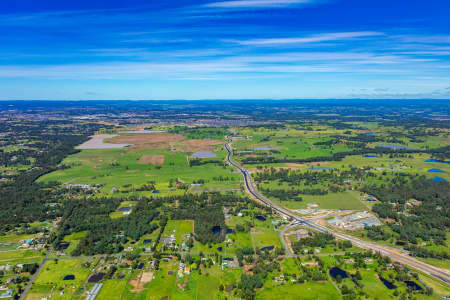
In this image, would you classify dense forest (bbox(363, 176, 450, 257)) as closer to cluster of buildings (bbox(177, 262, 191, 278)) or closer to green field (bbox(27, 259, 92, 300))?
cluster of buildings (bbox(177, 262, 191, 278))

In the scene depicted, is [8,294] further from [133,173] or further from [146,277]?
[133,173]

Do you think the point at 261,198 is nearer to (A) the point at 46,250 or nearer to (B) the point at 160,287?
(B) the point at 160,287

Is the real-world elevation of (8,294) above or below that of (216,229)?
below

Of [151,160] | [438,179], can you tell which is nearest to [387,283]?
[438,179]

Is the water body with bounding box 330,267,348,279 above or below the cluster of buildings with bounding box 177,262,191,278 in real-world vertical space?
below

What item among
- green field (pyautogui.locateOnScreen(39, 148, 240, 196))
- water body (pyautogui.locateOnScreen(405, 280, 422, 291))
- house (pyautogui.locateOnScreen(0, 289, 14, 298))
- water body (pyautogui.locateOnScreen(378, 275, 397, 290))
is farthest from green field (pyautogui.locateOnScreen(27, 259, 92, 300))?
water body (pyautogui.locateOnScreen(405, 280, 422, 291))

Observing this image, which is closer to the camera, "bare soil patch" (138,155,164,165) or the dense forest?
the dense forest

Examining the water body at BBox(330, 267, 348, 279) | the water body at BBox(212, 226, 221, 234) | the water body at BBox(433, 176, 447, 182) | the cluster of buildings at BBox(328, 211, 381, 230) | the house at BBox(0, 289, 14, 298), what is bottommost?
the water body at BBox(330, 267, 348, 279)
